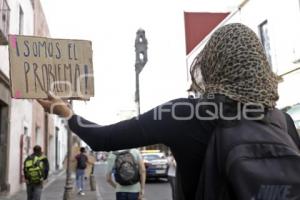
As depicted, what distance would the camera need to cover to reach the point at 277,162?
1.57 m

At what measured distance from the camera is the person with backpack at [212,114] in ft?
5.79

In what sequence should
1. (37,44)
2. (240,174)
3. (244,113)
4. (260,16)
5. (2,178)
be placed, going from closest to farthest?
(240,174) → (244,113) → (37,44) → (2,178) → (260,16)

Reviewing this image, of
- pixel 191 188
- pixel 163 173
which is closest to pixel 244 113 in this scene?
pixel 191 188

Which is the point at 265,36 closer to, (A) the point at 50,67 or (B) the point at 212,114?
(A) the point at 50,67

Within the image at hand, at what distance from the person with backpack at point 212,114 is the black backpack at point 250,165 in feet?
0.04

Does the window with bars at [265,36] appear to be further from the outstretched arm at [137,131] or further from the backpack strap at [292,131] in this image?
the outstretched arm at [137,131]

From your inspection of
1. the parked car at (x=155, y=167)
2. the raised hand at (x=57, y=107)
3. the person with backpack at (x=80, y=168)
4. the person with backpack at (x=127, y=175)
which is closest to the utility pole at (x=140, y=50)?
the person with backpack at (x=80, y=168)

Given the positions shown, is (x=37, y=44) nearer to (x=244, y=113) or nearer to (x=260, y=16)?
(x=244, y=113)

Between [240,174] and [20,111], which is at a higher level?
[20,111]

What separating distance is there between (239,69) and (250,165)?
434 mm

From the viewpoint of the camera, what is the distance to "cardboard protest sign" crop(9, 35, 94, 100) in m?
3.28

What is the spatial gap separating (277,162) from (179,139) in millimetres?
410

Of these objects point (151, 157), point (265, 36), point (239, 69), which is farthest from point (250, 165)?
point (151, 157)

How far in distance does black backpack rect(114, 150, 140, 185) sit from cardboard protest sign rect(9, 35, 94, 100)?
2.30 metres
